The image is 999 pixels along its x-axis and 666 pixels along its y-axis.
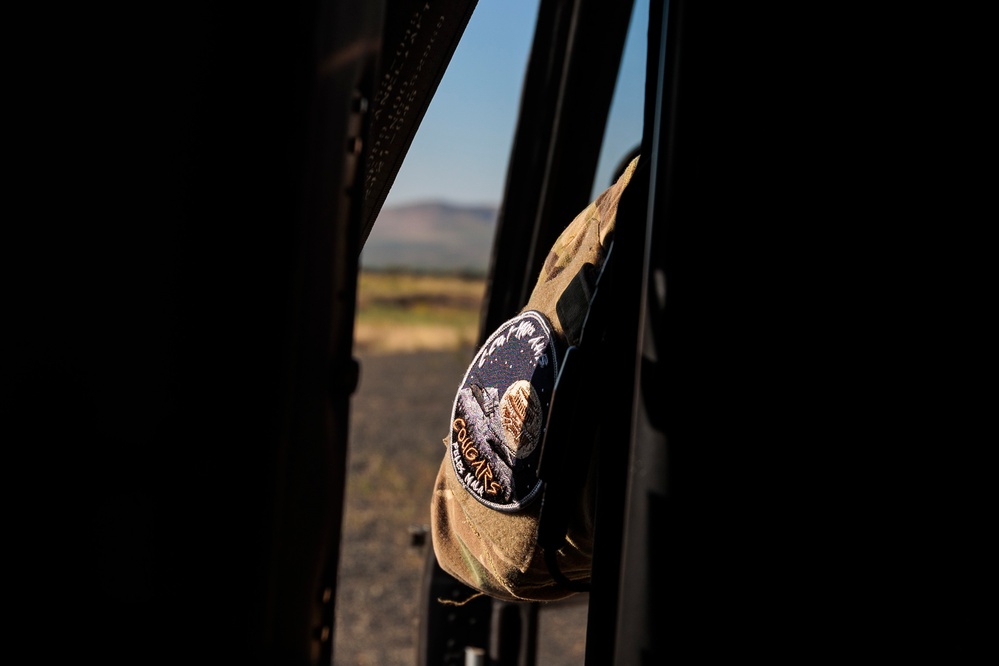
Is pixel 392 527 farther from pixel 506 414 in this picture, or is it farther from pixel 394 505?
pixel 506 414

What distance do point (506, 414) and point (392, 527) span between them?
6.81m

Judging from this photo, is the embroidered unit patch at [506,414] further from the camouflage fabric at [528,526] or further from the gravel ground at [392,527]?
the gravel ground at [392,527]

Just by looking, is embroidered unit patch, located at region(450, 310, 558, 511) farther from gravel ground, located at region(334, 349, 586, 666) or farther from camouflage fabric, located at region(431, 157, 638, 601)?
gravel ground, located at region(334, 349, 586, 666)

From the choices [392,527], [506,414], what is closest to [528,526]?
[506,414]

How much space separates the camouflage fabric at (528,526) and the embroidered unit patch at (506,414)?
2cm

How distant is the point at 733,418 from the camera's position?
2.05 ft

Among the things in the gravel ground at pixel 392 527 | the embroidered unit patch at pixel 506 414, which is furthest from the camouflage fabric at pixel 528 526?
the gravel ground at pixel 392 527

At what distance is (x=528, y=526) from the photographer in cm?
88

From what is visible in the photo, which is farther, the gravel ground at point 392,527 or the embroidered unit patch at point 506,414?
the gravel ground at point 392,527

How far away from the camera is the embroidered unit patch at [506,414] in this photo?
845 millimetres

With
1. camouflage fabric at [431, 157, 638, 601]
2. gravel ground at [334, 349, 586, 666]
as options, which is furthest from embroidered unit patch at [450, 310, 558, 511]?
gravel ground at [334, 349, 586, 666]

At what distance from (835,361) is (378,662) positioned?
15.2ft

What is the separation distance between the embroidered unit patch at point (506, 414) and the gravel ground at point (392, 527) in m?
0.65

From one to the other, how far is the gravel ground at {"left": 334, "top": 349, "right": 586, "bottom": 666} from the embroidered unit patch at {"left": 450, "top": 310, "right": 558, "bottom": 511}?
65 cm
